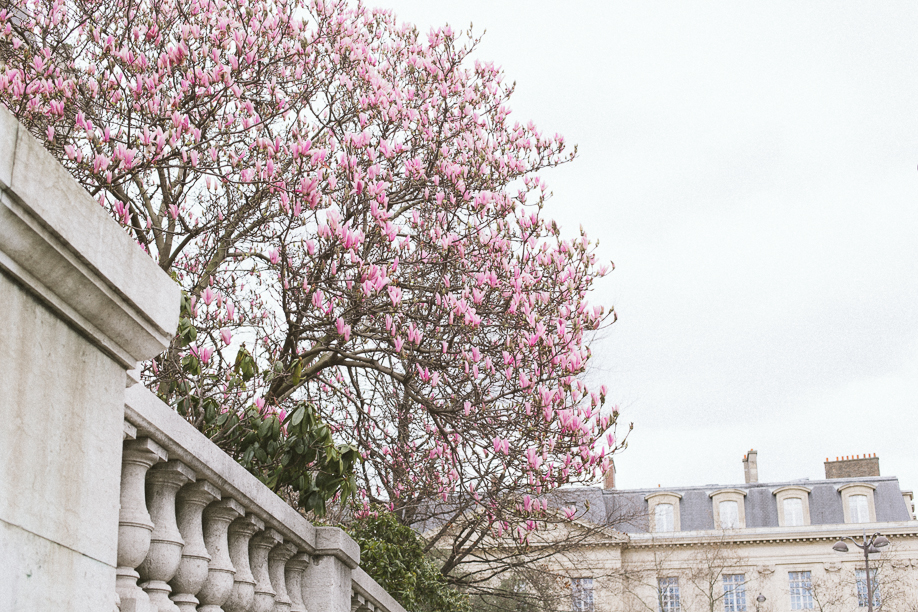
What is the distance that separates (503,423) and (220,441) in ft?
10.1

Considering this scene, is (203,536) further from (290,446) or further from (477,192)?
(477,192)

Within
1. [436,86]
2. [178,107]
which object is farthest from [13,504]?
[436,86]

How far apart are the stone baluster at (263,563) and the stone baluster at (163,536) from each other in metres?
0.80

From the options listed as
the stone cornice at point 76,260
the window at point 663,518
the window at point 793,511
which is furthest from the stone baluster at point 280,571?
the window at point 793,511

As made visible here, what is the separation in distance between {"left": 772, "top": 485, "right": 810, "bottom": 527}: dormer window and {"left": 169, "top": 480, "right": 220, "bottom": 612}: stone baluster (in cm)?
5215

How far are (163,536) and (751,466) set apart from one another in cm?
5643

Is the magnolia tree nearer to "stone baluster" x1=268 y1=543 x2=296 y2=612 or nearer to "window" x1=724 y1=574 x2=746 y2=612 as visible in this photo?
"stone baluster" x1=268 y1=543 x2=296 y2=612

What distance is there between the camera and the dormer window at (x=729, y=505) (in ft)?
172

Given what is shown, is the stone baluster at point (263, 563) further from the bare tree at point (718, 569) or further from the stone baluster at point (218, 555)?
the bare tree at point (718, 569)

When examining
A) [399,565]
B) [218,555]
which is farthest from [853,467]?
[218,555]

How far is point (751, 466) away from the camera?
55906 millimetres

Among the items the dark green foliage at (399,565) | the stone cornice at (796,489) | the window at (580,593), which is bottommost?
the dark green foliage at (399,565)

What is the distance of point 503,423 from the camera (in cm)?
809

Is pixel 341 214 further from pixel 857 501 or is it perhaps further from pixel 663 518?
pixel 857 501
